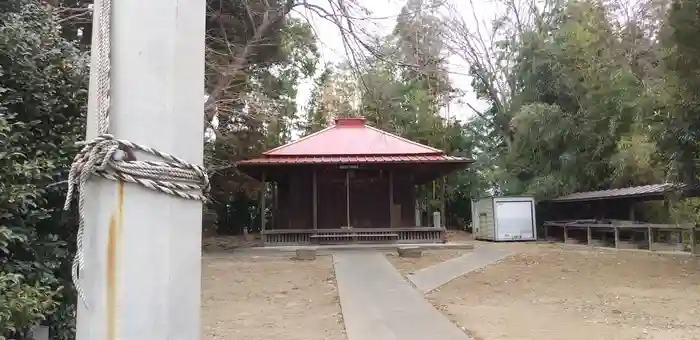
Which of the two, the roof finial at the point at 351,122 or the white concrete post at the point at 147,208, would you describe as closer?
the white concrete post at the point at 147,208

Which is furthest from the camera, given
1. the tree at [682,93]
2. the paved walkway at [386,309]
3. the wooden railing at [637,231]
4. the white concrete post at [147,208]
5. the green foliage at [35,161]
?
the wooden railing at [637,231]

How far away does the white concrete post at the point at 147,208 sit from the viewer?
2.93 feet

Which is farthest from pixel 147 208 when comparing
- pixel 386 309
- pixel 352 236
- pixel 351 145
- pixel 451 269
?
pixel 351 145

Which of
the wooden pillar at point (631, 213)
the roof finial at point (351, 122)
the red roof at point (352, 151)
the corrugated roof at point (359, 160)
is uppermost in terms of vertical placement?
the roof finial at point (351, 122)

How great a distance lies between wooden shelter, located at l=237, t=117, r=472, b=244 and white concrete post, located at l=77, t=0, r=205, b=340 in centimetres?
1528

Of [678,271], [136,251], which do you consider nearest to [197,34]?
[136,251]

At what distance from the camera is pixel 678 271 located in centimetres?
1170

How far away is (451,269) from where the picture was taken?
38.1 feet

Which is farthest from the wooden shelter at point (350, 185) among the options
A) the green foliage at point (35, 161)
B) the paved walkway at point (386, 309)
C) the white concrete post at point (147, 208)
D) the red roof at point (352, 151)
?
the white concrete post at point (147, 208)

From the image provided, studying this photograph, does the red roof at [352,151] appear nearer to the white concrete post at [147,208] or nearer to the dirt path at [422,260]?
the dirt path at [422,260]

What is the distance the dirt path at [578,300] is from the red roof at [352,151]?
15.2ft

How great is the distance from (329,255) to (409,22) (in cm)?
1134

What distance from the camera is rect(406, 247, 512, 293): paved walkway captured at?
9.60 meters

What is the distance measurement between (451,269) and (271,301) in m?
4.67
